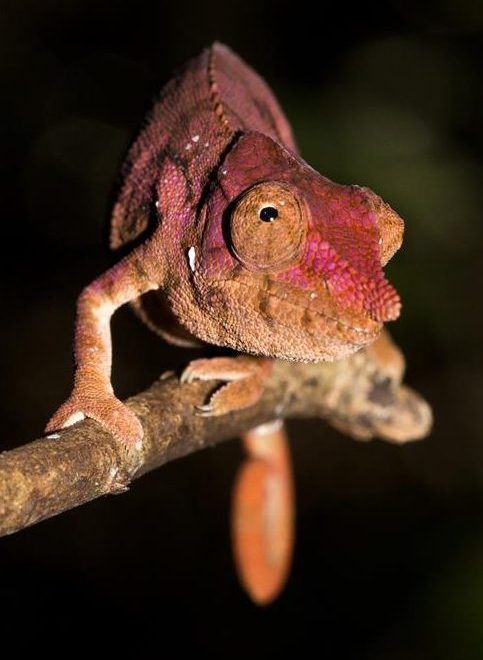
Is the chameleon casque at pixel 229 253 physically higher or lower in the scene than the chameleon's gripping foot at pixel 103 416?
higher

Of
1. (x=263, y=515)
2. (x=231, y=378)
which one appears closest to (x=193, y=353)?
(x=263, y=515)

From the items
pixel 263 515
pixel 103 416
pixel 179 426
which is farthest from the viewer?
pixel 263 515

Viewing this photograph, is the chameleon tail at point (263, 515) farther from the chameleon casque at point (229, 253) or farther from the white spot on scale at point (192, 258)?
the white spot on scale at point (192, 258)

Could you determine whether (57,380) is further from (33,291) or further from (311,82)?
(311,82)

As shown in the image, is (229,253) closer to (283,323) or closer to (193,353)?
(283,323)

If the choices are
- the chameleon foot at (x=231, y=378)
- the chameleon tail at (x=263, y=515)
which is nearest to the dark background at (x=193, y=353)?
the chameleon tail at (x=263, y=515)

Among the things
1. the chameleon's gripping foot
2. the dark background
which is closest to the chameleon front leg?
the chameleon's gripping foot

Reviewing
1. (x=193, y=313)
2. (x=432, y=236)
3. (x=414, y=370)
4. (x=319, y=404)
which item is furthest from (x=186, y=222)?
(x=414, y=370)
